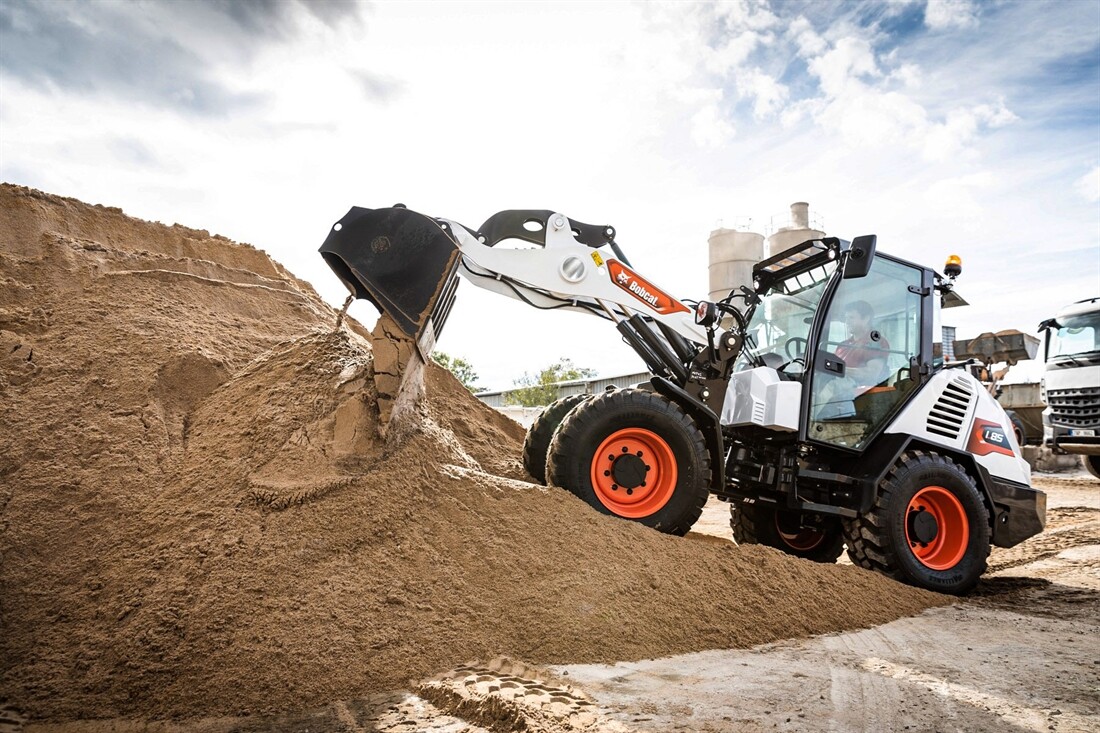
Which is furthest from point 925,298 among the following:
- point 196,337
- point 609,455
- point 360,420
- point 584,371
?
point 584,371

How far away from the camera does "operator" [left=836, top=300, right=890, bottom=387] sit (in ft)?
19.2

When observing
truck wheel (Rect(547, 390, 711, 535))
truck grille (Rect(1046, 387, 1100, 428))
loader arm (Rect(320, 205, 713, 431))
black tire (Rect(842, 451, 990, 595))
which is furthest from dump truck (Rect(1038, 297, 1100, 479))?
truck wheel (Rect(547, 390, 711, 535))

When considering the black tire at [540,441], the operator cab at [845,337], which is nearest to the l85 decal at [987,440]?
the operator cab at [845,337]

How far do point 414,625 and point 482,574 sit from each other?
19.8 inches

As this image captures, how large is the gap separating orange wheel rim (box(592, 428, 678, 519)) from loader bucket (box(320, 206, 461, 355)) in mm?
1437

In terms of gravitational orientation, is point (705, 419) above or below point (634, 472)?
above

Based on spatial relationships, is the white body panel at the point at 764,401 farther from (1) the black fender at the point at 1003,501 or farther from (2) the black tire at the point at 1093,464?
(2) the black tire at the point at 1093,464

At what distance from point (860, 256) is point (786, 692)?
3.55 metres

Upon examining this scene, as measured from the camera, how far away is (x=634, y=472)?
495 cm

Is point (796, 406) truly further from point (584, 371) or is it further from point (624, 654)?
point (584, 371)

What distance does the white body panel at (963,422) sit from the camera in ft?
19.3

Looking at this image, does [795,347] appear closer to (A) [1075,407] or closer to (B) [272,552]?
(B) [272,552]

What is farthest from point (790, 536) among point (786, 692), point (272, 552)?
point (272, 552)

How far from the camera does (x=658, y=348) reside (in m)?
Answer: 5.60
